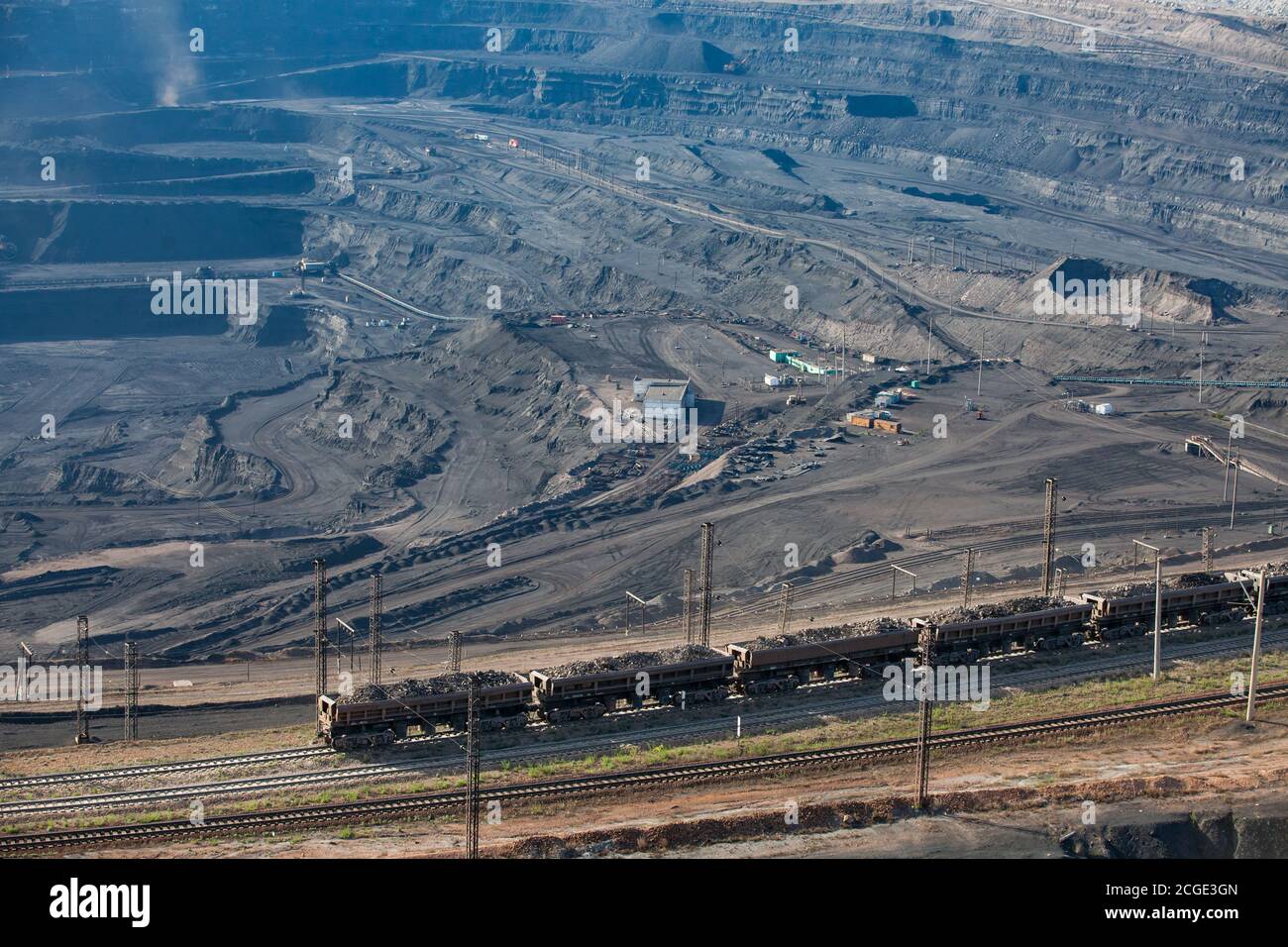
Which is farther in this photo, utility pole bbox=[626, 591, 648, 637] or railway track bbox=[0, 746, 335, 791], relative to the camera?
utility pole bbox=[626, 591, 648, 637]

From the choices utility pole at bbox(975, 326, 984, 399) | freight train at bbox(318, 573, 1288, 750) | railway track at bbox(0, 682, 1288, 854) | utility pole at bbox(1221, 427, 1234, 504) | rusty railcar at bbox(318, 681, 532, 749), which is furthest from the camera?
utility pole at bbox(975, 326, 984, 399)

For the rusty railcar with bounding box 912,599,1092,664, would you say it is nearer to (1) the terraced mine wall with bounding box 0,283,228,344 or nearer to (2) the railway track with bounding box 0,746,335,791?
(2) the railway track with bounding box 0,746,335,791

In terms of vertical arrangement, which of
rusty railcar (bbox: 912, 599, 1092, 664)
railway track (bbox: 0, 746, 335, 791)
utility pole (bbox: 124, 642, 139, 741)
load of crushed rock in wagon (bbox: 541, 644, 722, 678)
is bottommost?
railway track (bbox: 0, 746, 335, 791)

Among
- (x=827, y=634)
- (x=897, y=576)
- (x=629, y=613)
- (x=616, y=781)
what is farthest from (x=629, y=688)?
(x=897, y=576)

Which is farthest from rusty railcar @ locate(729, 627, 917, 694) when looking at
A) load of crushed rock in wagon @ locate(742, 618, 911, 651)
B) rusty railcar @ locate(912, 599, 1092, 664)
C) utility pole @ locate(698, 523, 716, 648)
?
rusty railcar @ locate(912, 599, 1092, 664)

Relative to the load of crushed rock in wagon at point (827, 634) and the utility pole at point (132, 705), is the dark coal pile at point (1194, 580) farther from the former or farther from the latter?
the utility pole at point (132, 705)

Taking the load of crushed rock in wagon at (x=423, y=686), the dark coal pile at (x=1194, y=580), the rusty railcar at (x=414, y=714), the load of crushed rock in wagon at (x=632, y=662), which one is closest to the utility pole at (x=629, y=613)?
the load of crushed rock in wagon at (x=632, y=662)

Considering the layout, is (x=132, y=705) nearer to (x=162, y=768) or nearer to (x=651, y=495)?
(x=162, y=768)
